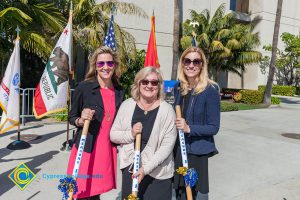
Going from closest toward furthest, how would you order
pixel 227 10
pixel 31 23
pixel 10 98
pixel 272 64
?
pixel 10 98 → pixel 31 23 → pixel 272 64 → pixel 227 10

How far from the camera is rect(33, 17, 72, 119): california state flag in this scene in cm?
557

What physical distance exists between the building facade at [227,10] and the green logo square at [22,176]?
12.9 m

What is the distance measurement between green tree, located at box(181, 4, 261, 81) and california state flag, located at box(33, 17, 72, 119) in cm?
1209

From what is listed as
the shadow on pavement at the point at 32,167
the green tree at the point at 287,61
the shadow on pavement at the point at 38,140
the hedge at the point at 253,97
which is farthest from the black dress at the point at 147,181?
the green tree at the point at 287,61

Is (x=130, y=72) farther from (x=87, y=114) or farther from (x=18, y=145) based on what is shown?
(x=87, y=114)

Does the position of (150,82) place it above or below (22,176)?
above

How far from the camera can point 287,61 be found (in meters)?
22.8

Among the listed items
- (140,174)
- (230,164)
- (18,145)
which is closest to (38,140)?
(18,145)

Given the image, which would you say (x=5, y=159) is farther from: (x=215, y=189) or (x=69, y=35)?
(x=215, y=189)

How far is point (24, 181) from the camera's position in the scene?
3805 millimetres

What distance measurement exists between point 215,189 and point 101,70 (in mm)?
2936

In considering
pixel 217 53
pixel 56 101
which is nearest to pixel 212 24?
pixel 217 53

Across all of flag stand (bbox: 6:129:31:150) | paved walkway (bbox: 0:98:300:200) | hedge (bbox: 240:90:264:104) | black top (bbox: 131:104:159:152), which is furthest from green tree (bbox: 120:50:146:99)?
black top (bbox: 131:104:159:152)

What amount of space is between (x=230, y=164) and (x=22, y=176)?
3.99 meters
